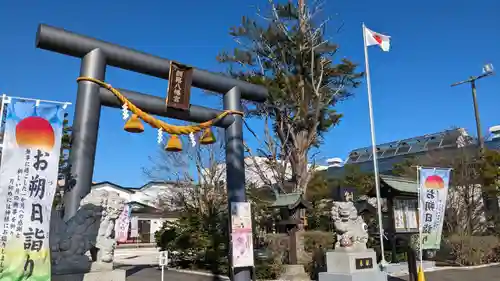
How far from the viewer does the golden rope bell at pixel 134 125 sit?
28.7ft

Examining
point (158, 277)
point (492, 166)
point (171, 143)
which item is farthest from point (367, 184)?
point (171, 143)

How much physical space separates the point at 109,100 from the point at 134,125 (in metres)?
0.77

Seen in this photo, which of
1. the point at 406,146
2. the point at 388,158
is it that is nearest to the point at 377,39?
the point at 388,158

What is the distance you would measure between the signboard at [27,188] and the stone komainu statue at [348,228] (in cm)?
682

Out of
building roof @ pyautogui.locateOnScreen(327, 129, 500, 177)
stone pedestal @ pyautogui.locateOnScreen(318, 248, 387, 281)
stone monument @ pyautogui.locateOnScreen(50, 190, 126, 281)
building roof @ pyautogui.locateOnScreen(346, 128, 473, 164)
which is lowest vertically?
stone pedestal @ pyautogui.locateOnScreen(318, 248, 387, 281)

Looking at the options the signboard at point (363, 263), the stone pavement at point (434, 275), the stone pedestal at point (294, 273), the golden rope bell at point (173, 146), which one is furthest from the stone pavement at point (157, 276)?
the golden rope bell at point (173, 146)

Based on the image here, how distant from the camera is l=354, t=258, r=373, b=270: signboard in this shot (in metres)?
9.80

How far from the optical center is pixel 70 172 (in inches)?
310

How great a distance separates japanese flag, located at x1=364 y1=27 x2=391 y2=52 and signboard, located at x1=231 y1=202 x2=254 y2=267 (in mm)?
7466

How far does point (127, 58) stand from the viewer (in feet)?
30.2

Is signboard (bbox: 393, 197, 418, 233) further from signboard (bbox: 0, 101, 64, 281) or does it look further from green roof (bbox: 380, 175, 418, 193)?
signboard (bbox: 0, 101, 64, 281)

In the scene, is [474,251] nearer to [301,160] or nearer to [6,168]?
[301,160]

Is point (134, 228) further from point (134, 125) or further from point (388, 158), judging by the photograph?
point (134, 125)

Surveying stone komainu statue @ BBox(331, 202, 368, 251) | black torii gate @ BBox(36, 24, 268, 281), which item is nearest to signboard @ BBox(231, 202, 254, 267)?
black torii gate @ BBox(36, 24, 268, 281)
